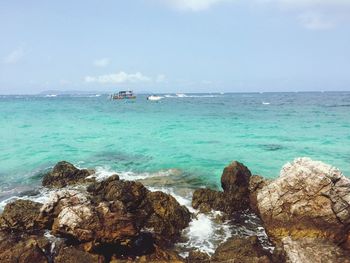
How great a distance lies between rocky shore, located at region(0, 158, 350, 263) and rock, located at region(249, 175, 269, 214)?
36 cm

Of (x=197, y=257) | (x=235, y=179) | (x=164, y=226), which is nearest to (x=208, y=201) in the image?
(x=235, y=179)

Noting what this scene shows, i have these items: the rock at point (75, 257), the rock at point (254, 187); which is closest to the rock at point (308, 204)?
the rock at point (254, 187)

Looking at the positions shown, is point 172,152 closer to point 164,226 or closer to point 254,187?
point 254,187

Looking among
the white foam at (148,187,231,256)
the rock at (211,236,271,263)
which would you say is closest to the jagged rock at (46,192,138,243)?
the white foam at (148,187,231,256)

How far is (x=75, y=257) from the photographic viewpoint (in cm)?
1001

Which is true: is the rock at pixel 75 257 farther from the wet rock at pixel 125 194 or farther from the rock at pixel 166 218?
the wet rock at pixel 125 194

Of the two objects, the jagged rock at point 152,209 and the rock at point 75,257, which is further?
the jagged rock at point 152,209

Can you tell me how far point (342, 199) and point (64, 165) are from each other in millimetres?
13959

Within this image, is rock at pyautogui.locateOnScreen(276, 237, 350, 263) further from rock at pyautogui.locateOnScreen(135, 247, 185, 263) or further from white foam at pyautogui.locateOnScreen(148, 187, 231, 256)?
rock at pyautogui.locateOnScreen(135, 247, 185, 263)

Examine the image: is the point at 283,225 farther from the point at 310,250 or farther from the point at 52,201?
the point at 52,201

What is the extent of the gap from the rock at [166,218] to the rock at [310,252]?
3.90 m

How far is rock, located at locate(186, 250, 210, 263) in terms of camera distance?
10.4 metres

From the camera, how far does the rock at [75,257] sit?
392 inches

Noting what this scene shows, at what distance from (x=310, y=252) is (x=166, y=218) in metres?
5.21
